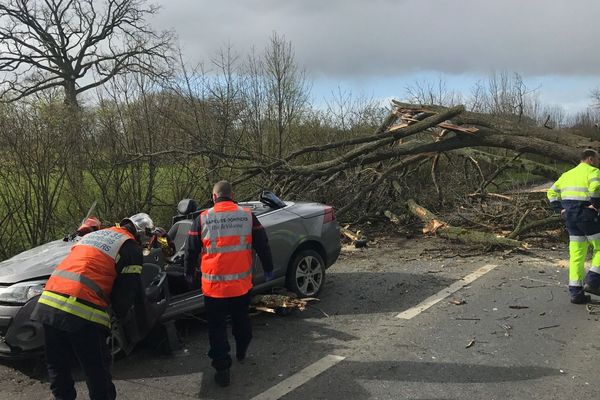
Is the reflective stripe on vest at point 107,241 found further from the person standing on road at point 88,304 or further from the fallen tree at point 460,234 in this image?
the fallen tree at point 460,234

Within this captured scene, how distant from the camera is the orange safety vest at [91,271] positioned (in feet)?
11.1

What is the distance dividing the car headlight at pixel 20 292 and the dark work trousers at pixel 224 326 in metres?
1.42

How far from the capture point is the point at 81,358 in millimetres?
3410

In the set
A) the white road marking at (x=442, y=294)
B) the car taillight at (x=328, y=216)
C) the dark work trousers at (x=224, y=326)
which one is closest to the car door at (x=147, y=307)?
the dark work trousers at (x=224, y=326)

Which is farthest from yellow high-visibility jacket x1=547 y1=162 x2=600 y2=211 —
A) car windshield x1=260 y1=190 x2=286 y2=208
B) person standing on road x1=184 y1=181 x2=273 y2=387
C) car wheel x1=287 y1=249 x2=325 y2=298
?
person standing on road x1=184 y1=181 x2=273 y2=387

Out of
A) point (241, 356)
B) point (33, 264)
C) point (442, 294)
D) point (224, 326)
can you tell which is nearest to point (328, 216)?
point (442, 294)

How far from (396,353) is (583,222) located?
10.5 feet

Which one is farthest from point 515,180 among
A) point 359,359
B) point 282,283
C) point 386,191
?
point 359,359

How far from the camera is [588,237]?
6344mm

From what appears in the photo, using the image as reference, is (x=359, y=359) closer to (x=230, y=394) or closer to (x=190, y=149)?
(x=230, y=394)

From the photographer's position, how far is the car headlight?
4305mm

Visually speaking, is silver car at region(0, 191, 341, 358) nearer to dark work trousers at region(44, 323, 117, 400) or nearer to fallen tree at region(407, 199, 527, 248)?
dark work trousers at region(44, 323, 117, 400)

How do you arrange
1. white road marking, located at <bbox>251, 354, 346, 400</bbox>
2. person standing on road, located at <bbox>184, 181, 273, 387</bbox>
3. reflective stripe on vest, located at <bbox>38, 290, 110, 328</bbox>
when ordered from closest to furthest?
reflective stripe on vest, located at <bbox>38, 290, 110, 328</bbox> → white road marking, located at <bbox>251, 354, 346, 400</bbox> → person standing on road, located at <bbox>184, 181, 273, 387</bbox>

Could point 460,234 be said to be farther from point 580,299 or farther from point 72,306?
point 72,306
